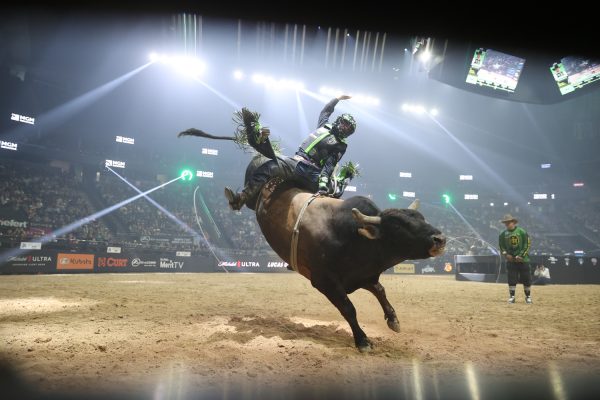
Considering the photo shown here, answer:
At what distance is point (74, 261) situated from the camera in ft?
65.2

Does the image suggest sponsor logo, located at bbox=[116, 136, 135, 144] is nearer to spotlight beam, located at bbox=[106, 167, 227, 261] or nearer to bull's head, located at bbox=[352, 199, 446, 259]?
spotlight beam, located at bbox=[106, 167, 227, 261]

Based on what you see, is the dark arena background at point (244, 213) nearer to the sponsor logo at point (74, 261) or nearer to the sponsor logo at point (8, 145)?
the sponsor logo at point (74, 261)

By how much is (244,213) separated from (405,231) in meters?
35.5

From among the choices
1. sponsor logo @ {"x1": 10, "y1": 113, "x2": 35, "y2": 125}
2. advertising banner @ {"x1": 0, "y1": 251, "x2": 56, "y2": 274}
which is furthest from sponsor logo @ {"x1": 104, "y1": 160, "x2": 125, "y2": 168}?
advertising banner @ {"x1": 0, "y1": 251, "x2": 56, "y2": 274}

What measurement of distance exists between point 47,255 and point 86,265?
2.03 m

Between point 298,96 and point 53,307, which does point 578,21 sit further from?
point 298,96

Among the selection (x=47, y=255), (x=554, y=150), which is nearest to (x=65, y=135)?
(x=47, y=255)

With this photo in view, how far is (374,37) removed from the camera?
2.69 meters

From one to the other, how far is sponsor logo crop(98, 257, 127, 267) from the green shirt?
21.1 m

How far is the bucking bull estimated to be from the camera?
168 inches

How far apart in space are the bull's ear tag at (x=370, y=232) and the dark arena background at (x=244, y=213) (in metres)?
1.45

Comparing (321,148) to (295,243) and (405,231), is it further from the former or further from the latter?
(405,231)

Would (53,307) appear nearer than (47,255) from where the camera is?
Yes

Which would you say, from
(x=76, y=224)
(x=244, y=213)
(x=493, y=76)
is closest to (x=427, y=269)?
(x=493, y=76)
